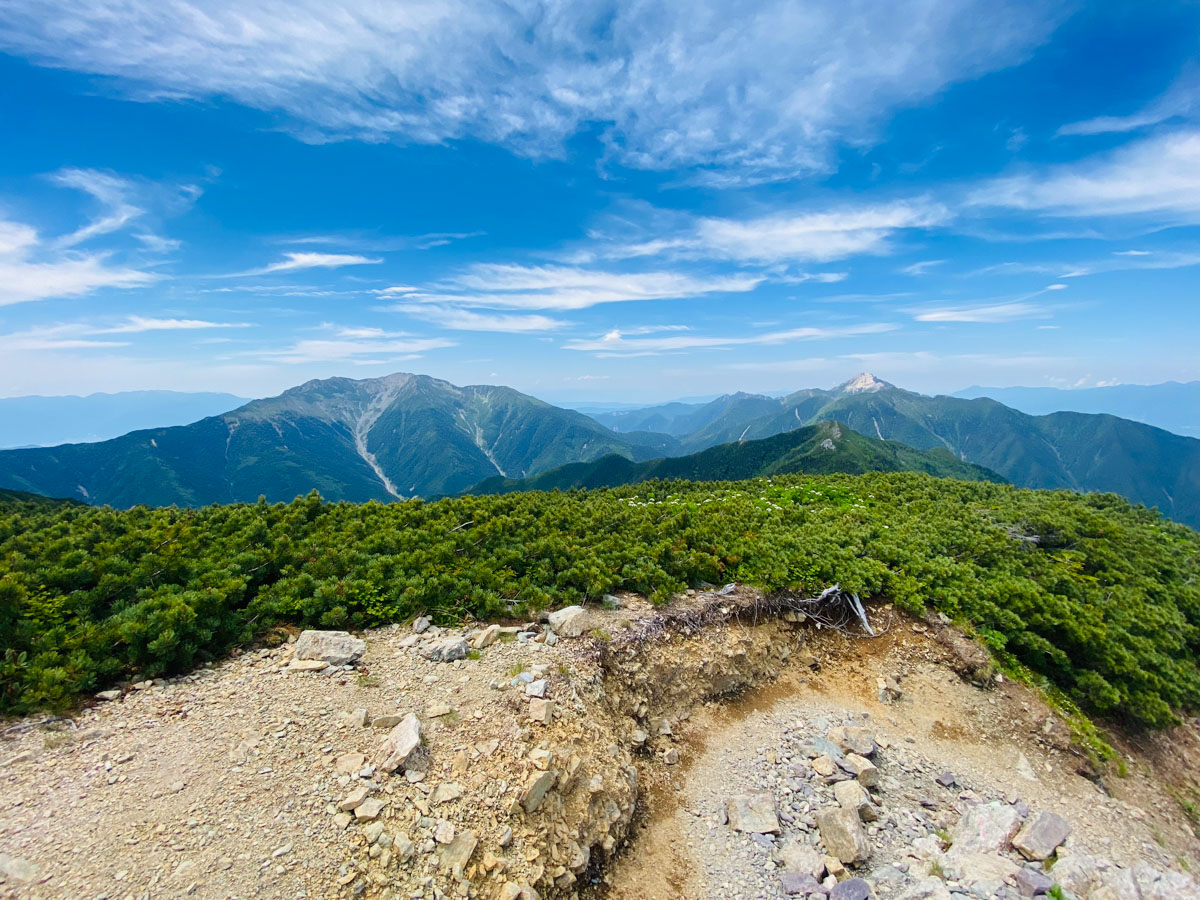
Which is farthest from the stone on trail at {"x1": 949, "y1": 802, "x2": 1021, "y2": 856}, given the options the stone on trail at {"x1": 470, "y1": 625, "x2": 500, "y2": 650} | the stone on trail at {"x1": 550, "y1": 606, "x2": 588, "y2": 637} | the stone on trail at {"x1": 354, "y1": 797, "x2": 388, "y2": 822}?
the stone on trail at {"x1": 354, "y1": 797, "x2": 388, "y2": 822}

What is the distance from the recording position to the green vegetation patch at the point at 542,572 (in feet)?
28.6

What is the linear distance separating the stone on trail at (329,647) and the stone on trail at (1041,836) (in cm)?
A: 1210

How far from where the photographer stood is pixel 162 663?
27.6 ft

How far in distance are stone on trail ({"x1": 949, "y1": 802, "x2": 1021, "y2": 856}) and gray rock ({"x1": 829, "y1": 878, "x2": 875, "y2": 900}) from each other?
2023 millimetres

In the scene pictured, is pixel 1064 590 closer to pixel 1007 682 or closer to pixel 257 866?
pixel 1007 682

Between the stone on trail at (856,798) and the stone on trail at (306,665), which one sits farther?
the stone on trail at (856,798)

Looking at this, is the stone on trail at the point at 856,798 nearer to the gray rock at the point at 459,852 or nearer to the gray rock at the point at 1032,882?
the gray rock at the point at 1032,882

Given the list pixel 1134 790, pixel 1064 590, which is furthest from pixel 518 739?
pixel 1064 590

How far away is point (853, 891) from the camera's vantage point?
25.5 feet

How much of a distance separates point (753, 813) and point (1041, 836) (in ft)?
15.5

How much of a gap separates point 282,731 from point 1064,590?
65.9 ft

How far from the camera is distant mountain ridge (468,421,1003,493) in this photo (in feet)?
468

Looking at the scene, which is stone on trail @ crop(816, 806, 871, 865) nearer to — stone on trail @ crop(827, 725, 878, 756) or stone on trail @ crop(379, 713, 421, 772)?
stone on trail @ crop(827, 725, 878, 756)

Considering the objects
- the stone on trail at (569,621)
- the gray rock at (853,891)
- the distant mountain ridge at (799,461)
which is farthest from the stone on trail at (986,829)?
the distant mountain ridge at (799,461)
